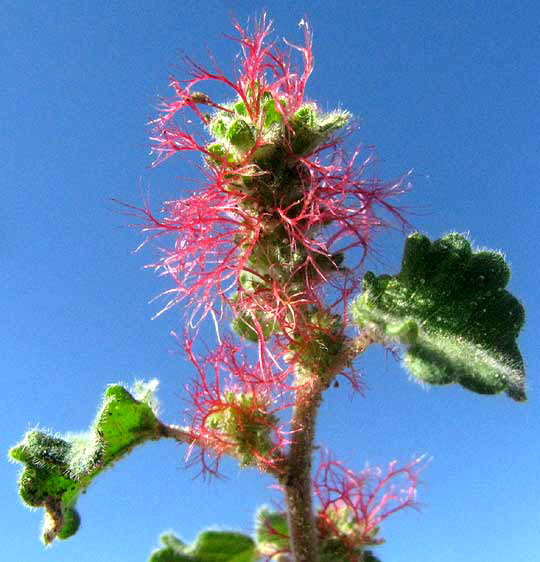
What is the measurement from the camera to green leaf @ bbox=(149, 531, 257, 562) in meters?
2.48

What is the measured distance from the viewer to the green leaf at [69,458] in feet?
6.15

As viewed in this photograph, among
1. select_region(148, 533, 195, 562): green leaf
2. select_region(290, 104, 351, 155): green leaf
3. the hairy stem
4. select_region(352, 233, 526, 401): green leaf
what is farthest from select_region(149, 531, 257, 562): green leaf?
select_region(290, 104, 351, 155): green leaf

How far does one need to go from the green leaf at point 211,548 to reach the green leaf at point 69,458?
668 mm

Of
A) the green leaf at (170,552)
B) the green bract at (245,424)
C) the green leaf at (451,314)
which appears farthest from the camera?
the green leaf at (170,552)

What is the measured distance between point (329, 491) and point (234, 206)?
1.52 meters

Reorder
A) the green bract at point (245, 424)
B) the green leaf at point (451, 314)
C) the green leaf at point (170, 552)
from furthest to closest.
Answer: the green leaf at point (170, 552) < the green bract at point (245, 424) < the green leaf at point (451, 314)

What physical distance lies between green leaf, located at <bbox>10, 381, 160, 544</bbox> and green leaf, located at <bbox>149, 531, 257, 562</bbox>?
668 millimetres

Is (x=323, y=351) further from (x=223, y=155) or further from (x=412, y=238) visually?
(x=223, y=155)

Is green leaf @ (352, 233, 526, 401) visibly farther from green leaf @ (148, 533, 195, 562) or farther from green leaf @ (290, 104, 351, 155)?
green leaf @ (148, 533, 195, 562)

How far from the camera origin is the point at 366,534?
8.02ft

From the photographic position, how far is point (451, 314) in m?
1.83

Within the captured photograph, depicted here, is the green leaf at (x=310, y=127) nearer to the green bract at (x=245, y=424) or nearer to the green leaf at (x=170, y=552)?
the green bract at (x=245, y=424)

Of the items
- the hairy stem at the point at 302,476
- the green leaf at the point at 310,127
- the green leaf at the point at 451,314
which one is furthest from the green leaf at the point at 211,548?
the green leaf at the point at 310,127

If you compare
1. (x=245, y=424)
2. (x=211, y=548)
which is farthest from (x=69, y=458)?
(x=211, y=548)
